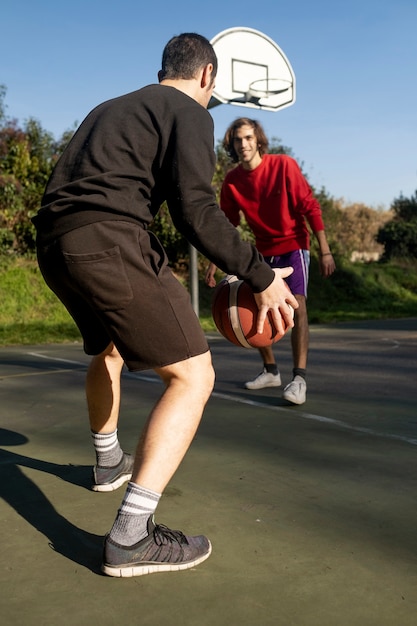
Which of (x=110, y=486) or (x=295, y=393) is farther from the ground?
(x=295, y=393)

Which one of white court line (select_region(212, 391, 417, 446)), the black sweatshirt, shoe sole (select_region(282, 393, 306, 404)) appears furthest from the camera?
shoe sole (select_region(282, 393, 306, 404))

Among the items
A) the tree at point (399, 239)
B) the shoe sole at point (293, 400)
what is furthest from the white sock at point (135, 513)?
the tree at point (399, 239)

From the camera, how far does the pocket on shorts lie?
239cm

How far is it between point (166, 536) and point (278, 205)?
3.46 m

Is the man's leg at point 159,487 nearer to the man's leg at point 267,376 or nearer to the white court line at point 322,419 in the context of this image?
the white court line at point 322,419

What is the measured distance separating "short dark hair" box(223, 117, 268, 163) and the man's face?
3 cm

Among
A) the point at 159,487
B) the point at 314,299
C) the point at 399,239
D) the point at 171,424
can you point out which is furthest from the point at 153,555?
the point at 399,239

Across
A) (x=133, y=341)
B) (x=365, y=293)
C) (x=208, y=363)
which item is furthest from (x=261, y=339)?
(x=365, y=293)

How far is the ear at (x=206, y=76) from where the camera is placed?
266 cm

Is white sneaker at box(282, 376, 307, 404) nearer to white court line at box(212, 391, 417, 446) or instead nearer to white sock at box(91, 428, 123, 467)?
white court line at box(212, 391, 417, 446)

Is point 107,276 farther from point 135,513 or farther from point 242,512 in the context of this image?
point 242,512

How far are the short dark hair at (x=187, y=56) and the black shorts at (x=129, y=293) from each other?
64 centimetres

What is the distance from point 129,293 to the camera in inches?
94.0

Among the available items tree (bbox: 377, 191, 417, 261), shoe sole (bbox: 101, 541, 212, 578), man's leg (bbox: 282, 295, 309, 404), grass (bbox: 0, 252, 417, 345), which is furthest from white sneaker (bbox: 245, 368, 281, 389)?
tree (bbox: 377, 191, 417, 261)
